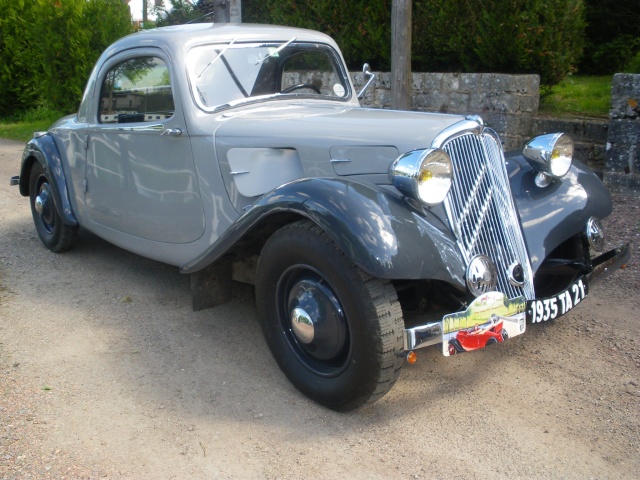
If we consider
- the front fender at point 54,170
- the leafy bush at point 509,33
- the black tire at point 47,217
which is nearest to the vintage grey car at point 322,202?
the front fender at point 54,170

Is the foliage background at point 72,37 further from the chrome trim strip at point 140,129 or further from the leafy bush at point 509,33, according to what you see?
the chrome trim strip at point 140,129

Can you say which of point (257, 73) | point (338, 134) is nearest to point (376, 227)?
point (338, 134)

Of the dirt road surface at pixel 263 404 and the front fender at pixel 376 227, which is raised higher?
the front fender at pixel 376 227

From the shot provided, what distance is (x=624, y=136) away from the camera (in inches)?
231

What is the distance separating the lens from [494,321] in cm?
286

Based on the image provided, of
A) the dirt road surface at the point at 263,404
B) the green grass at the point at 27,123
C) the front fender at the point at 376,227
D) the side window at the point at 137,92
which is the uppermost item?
the side window at the point at 137,92

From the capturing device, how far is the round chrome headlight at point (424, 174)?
9.43 feet

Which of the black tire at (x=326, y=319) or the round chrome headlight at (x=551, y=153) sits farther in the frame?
the round chrome headlight at (x=551, y=153)

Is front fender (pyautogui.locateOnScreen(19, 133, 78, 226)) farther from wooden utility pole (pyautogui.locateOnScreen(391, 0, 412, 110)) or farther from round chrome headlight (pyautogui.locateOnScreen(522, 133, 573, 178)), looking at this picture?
round chrome headlight (pyautogui.locateOnScreen(522, 133, 573, 178))

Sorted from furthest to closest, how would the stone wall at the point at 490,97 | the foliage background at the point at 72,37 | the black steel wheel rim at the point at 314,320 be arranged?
the foliage background at the point at 72,37 < the stone wall at the point at 490,97 < the black steel wheel rim at the point at 314,320

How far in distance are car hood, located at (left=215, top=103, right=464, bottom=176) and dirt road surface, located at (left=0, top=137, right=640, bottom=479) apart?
1097 mm

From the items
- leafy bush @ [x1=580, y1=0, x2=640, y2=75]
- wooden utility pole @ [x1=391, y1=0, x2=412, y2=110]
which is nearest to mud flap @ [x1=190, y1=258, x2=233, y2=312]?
wooden utility pole @ [x1=391, y1=0, x2=412, y2=110]

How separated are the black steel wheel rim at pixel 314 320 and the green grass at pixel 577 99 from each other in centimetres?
480

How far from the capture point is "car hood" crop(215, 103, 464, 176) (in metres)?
3.20
